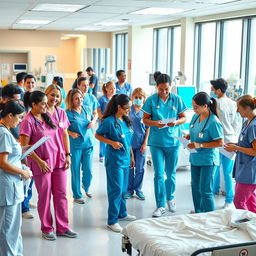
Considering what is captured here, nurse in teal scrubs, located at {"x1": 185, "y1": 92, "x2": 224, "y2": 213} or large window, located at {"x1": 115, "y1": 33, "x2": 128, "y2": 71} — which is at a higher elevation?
large window, located at {"x1": 115, "y1": 33, "x2": 128, "y2": 71}

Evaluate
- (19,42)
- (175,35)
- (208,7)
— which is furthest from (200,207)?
(19,42)

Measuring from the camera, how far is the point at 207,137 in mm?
4008

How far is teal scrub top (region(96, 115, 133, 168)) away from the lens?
3994 millimetres

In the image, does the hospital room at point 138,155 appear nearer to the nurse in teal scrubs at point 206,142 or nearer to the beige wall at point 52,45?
the nurse in teal scrubs at point 206,142

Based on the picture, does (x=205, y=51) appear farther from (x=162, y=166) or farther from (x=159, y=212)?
(x=159, y=212)

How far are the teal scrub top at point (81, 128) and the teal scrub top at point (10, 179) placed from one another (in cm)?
169

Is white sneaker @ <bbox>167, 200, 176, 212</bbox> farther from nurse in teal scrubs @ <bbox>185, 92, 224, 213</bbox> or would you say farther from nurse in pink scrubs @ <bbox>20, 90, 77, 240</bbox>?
nurse in pink scrubs @ <bbox>20, 90, 77, 240</bbox>

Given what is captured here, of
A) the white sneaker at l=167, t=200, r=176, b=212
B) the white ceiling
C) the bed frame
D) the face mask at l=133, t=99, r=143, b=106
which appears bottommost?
the white sneaker at l=167, t=200, r=176, b=212

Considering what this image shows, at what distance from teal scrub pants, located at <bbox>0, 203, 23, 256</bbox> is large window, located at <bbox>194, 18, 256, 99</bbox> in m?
4.29

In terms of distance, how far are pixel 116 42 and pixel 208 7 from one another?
6543 millimetres

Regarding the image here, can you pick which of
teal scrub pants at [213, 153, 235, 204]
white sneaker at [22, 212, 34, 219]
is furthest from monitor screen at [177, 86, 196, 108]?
white sneaker at [22, 212, 34, 219]

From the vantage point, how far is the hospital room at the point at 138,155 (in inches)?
114

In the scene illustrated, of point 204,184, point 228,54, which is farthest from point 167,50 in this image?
point 204,184

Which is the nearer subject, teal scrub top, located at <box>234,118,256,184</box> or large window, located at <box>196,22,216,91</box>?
teal scrub top, located at <box>234,118,256,184</box>
